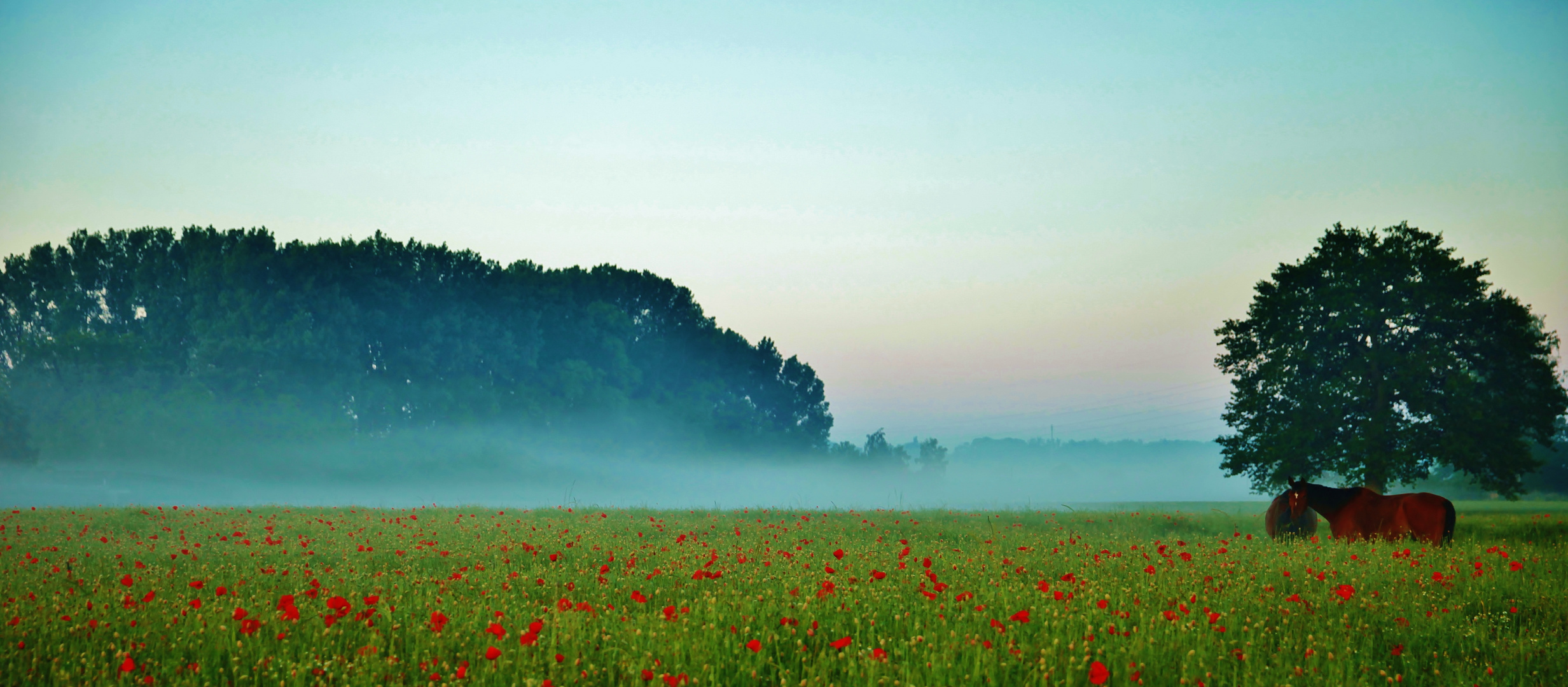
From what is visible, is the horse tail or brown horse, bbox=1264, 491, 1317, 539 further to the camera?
brown horse, bbox=1264, 491, 1317, 539

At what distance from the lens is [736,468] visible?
215 ft

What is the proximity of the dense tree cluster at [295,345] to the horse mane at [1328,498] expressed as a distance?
4531cm

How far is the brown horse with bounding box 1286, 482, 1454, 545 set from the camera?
1584cm

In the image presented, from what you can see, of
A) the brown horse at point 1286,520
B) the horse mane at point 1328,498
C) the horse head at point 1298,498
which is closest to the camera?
the horse mane at point 1328,498

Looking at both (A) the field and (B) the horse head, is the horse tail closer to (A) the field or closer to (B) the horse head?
(A) the field

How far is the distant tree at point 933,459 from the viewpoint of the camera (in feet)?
334

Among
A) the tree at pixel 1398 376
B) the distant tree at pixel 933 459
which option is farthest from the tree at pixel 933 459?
the tree at pixel 1398 376

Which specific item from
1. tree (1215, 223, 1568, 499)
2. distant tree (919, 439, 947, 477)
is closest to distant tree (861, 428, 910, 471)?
distant tree (919, 439, 947, 477)

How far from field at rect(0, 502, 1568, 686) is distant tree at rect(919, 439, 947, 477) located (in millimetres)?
89746

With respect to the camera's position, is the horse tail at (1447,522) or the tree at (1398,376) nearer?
the horse tail at (1447,522)

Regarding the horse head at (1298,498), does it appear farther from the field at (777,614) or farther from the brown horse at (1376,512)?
the field at (777,614)

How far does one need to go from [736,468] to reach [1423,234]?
161 ft

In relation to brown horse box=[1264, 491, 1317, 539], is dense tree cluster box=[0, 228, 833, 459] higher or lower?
higher

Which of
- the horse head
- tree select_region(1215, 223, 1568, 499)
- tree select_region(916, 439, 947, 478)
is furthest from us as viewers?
tree select_region(916, 439, 947, 478)
